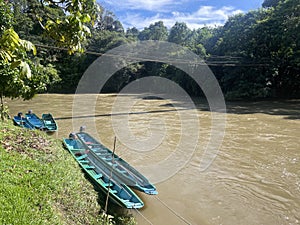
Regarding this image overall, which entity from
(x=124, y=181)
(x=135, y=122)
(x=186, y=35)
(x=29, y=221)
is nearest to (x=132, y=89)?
(x=186, y=35)

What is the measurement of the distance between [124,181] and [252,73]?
16.6 meters

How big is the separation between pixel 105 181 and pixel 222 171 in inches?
114

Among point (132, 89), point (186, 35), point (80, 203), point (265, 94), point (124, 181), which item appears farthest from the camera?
point (186, 35)

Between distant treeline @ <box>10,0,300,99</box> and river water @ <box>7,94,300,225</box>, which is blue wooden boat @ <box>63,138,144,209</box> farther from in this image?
distant treeline @ <box>10,0,300,99</box>

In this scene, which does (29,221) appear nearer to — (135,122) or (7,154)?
(7,154)

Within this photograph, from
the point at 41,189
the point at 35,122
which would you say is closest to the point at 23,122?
the point at 35,122

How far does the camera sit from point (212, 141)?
8461mm

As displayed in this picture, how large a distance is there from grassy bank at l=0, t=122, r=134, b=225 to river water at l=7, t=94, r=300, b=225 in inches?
38.4

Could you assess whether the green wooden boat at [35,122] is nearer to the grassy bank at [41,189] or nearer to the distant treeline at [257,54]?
the grassy bank at [41,189]

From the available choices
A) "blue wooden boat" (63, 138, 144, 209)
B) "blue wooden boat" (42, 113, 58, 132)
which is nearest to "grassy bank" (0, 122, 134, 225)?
"blue wooden boat" (63, 138, 144, 209)

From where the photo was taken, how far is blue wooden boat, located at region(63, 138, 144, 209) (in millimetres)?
3793

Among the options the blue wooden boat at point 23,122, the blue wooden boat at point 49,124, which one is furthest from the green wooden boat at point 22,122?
the blue wooden boat at point 49,124

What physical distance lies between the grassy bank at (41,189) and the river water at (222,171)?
3.20 ft

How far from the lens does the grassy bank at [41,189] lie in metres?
2.48
